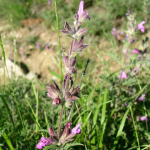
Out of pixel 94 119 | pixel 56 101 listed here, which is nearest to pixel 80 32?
pixel 56 101

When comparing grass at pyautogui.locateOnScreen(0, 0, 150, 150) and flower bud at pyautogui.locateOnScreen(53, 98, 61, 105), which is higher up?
flower bud at pyautogui.locateOnScreen(53, 98, 61, 105)

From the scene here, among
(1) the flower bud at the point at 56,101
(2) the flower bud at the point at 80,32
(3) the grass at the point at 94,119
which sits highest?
(2) the flower bud at the point at 80,32

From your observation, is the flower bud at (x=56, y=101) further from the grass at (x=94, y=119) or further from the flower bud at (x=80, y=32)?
the grass at (x=94, y=119)

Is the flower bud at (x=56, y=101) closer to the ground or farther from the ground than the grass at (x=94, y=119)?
farther from the ground

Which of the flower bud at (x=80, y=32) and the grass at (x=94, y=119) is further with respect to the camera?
the grass at (x=94, y=119)

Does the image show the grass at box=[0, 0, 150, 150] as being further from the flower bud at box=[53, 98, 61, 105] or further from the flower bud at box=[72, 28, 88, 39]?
the flower bud at box=[72, 28, 88, 39]

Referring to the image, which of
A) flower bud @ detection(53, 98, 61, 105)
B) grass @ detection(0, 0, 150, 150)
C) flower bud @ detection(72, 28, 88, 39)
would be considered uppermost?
flower bud @ detection(72, 28, 88, 39)

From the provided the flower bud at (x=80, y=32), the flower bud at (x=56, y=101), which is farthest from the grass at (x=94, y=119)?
the flower bud at (x=80, y=32)

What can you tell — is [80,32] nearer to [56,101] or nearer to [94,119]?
[56,101]

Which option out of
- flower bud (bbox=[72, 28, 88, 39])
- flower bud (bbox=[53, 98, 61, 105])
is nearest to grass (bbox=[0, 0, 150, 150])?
flower bud (bbox=[53, 98, 61, 105])

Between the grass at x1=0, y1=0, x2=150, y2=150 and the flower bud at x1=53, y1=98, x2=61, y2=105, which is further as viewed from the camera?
the grass at x1=0, y1=0, x2=150, y2=150

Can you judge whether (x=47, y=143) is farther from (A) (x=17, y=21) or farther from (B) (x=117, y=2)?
(A) (x=17, y=21)
